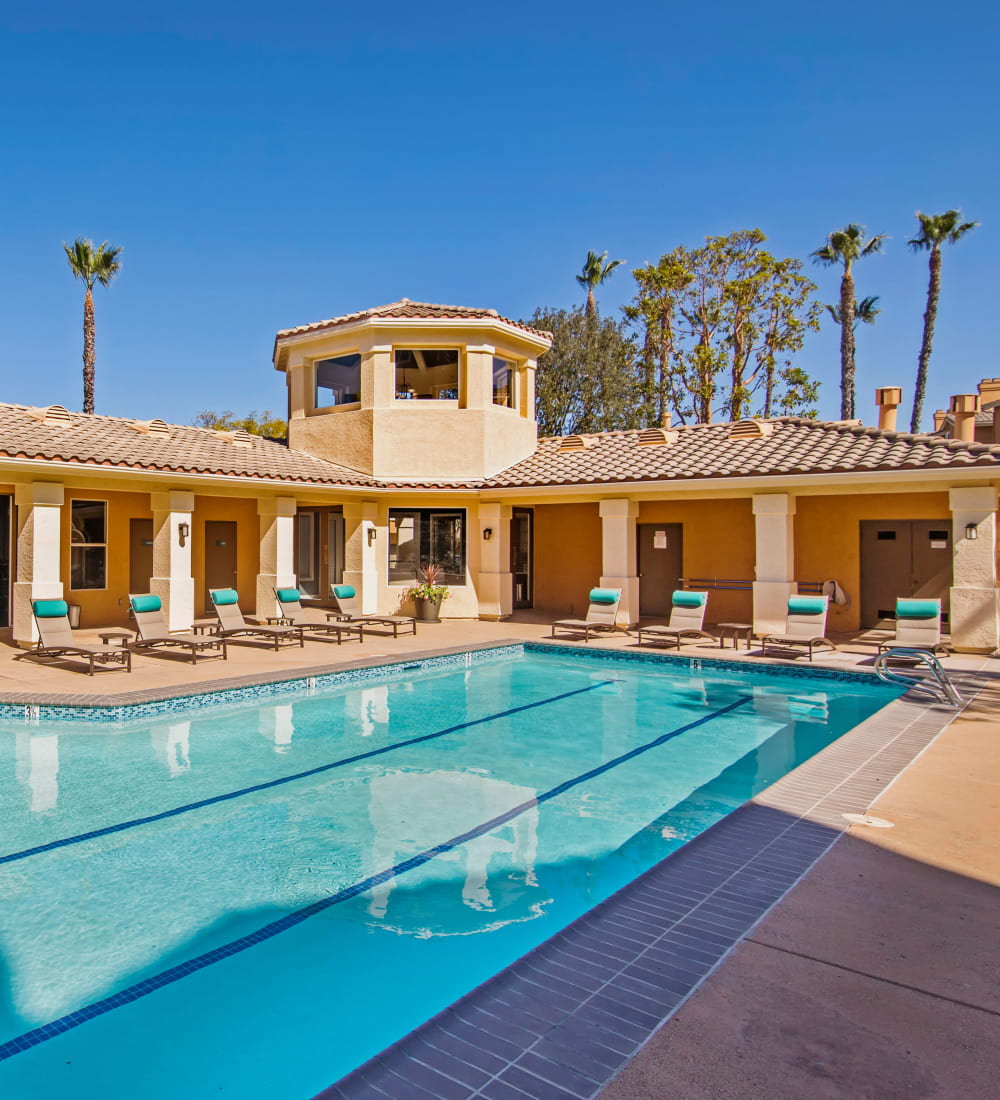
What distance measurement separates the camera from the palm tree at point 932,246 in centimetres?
3528

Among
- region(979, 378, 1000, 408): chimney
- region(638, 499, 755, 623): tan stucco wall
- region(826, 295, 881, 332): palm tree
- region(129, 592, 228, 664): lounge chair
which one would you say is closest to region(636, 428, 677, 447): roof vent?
region(638, 499, 755, 623): tan stucco wall

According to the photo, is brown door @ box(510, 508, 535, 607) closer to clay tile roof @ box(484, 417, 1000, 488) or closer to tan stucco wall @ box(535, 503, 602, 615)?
tan stucco wall @ box(535, 503, 602, 615)

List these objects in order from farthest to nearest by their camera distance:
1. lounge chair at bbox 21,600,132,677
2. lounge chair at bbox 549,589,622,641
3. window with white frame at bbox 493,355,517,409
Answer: window with white frame at bbox 493,355,517,409 → lounge chair at bbox 549,589,622,641 → lounge chair at bbox 21,600,132,677

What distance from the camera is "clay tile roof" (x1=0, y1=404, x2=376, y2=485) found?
13.9 m

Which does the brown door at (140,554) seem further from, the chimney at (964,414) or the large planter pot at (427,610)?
the chimney at (964,414)

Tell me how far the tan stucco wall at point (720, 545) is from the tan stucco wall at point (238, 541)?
10771 millimetres

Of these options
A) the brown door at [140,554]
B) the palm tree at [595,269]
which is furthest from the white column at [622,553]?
the palm tree at [595,269]

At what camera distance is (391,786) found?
7754mm

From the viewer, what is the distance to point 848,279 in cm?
3497

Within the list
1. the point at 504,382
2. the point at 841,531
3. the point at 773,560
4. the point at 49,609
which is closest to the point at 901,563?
the point at 841,531

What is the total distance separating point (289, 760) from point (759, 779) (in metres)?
5.14

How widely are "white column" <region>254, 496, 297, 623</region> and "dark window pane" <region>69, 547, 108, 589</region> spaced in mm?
3516

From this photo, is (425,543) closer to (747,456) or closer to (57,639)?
(747,456)

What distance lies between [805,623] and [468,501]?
9064mm
